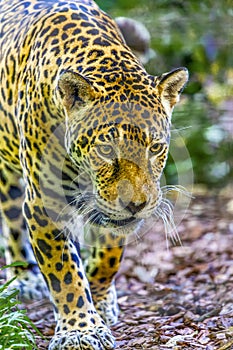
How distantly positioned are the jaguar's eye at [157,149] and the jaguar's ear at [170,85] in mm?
334

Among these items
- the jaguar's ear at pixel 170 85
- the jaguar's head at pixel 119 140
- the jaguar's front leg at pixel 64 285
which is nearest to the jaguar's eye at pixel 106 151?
the jaguar's head at pixel 119 140

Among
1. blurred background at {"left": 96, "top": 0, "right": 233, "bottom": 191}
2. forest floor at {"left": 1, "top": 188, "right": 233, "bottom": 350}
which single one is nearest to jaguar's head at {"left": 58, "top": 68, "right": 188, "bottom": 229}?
forest floor at {"left": 1, "top": 188, "right": 233, "bottom": 350}

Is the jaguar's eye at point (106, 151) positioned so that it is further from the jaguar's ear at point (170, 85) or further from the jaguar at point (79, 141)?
the jaguar's ear at point (170, 85)

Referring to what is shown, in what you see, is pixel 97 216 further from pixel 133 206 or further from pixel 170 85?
pixel 170 85

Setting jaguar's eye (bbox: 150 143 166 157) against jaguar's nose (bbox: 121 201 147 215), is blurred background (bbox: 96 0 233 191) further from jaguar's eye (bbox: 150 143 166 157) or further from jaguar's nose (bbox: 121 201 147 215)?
jaguar's nose (bbox: 121 201 147 215)

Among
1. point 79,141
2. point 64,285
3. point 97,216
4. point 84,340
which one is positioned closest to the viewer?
point 79,141

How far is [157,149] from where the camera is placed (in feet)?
16.7

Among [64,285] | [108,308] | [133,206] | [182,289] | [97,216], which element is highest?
[133,206]

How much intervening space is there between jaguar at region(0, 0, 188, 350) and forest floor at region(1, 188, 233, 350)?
1.09 feet

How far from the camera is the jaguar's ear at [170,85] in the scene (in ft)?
17.5

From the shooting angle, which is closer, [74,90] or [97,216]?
[74,90]

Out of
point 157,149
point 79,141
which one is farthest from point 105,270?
point 157,149

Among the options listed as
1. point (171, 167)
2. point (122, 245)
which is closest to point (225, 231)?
point (171, 167)

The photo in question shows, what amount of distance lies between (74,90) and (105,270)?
1665 mm
